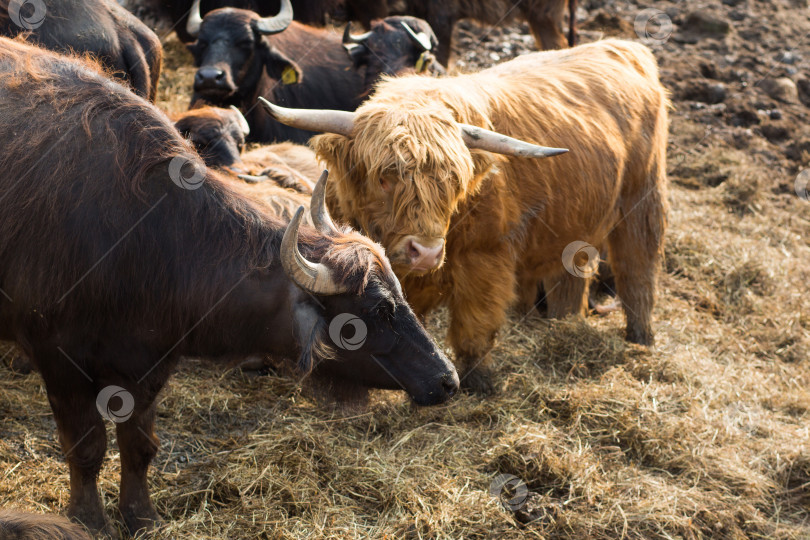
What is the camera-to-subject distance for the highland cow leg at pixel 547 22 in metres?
9.94

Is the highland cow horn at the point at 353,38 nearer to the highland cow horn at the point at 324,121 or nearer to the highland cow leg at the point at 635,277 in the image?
the highland cow leg at the point at 635,277

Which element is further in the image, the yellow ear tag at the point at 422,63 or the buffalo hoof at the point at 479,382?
the yellow ear tag at the point at 422,63

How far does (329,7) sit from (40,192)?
691 centimetres

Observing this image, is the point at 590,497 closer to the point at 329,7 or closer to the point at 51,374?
the point at 51,374

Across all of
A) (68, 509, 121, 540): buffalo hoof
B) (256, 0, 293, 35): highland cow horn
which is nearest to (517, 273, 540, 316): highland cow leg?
(256, 0, 293, 35): highland cow horn

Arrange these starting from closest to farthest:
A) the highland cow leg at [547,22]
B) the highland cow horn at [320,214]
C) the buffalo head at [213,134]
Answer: the highland cow horn at [320,214], the buffalo head at [213,134], the highland cow leg at [547,22]

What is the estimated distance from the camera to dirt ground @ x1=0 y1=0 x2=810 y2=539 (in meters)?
4.01

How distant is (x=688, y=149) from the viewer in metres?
9.03

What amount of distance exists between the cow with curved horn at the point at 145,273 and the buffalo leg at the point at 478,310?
53.6 inches

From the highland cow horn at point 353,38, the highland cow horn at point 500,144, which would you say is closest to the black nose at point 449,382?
the highland cow horn at point 500,144

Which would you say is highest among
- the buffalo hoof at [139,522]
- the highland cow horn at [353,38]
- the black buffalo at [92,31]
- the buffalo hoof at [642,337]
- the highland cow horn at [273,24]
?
the black buffalo at [92,31]

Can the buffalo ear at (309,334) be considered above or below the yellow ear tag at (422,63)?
below

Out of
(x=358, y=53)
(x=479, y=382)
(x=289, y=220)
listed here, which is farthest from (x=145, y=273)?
(x=358, y=53)

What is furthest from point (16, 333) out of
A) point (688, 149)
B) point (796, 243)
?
point (688, 149)
